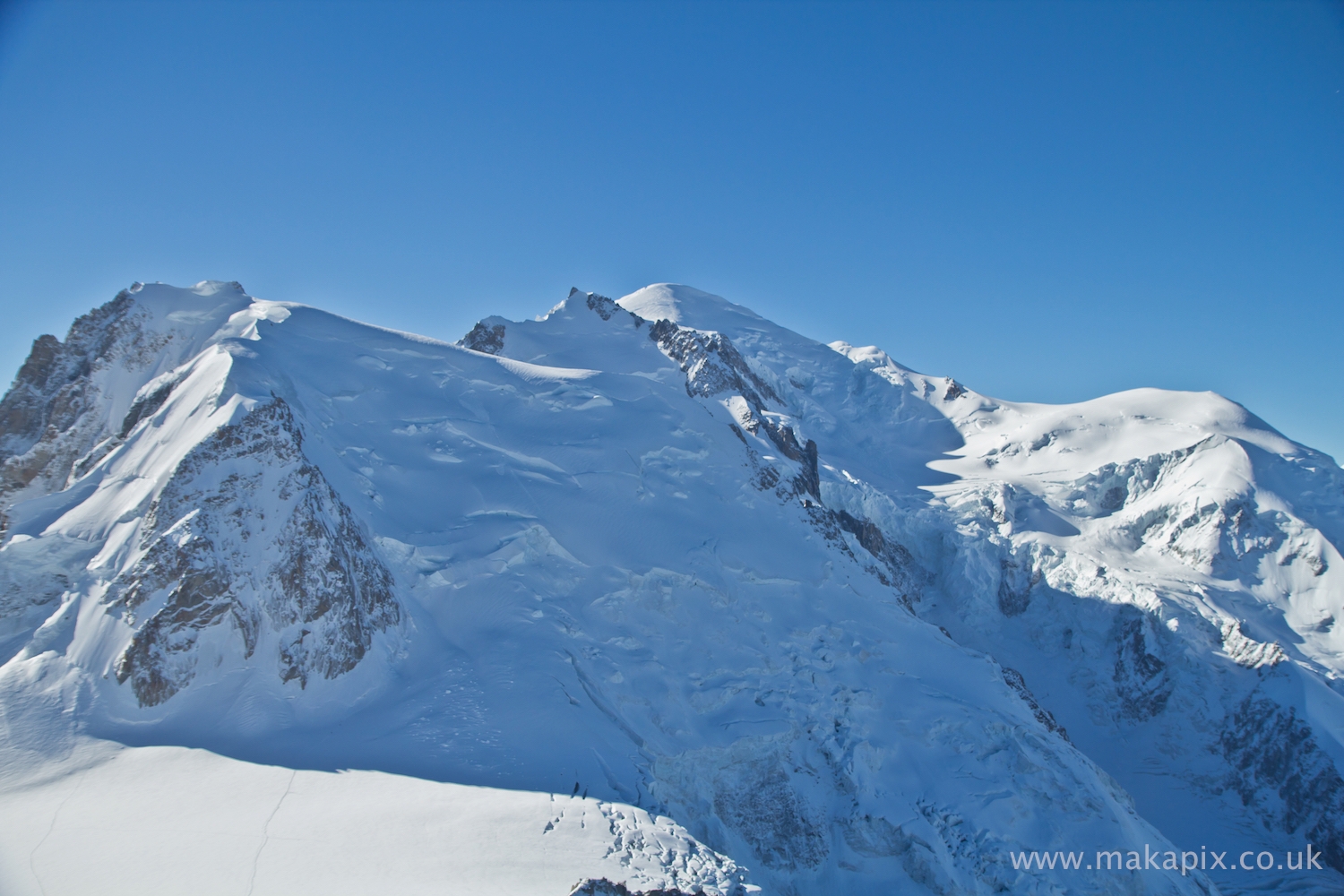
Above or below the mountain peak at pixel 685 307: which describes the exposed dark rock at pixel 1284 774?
below

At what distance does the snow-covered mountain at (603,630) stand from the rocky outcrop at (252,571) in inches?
6.5

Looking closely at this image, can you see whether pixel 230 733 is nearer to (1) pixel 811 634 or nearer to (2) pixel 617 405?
(1) pixel 811 634

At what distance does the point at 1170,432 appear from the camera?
77.4m

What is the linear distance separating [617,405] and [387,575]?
22965mm

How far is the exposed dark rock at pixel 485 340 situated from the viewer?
65688mm

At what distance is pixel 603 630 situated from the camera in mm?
41312

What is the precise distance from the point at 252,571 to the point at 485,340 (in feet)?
117

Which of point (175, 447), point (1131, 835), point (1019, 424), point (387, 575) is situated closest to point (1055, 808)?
point (1131, 835)

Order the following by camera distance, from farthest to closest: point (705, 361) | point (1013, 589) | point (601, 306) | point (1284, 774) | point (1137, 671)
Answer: point (601, 306) < point (1013, 589) < point (705, 361) < point (1137, 671) < point (1284, 774)

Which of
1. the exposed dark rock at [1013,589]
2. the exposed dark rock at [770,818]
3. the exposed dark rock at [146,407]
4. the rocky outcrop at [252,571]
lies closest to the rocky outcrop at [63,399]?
the exposed dark rock at [146,407]

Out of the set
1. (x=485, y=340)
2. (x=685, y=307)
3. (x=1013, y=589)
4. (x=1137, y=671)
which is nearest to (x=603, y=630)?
(x=485, y=340)

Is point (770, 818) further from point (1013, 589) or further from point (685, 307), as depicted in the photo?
point (685, 307)

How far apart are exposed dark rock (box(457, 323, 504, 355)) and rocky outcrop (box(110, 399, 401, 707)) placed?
28.4 meters

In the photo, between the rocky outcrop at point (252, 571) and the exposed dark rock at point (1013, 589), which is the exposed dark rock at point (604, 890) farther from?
the exposed dark rock at point (1013, 589)
